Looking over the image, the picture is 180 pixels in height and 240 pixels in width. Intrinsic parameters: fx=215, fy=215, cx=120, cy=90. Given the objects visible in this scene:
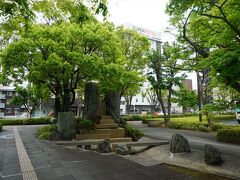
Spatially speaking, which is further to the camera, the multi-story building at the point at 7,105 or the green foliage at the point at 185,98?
the multi-story building at the point at 7,105

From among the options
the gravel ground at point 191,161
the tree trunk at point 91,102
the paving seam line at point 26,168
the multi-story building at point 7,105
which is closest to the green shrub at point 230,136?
the gravel ground at point 191,161

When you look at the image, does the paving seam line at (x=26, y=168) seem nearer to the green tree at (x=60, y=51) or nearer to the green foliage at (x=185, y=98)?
the green tree at (x=60, y=51)

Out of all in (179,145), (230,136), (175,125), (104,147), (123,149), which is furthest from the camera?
(175,125)

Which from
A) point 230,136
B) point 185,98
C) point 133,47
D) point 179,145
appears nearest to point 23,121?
point 133,47

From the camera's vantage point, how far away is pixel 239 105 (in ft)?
29.8

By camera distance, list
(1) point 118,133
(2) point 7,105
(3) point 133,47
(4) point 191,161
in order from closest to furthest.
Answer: (4) point 191,161 → (1) point 118,133 → (3) point 133,47 → (2) point 7,105

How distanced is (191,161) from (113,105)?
9293 mm

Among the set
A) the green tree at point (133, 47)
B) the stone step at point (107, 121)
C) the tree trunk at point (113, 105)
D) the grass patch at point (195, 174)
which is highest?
the green tree at point (133, 47)

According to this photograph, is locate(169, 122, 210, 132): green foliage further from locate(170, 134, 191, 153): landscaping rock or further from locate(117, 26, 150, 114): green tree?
locate(170, 134, 191, 153): landscaping rock

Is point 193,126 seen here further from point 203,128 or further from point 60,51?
point 60,51

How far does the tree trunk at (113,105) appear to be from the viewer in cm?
1667

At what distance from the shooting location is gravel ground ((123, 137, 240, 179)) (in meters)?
7.16

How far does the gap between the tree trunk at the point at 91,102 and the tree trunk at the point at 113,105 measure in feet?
3.96

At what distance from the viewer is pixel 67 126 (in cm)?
1409
